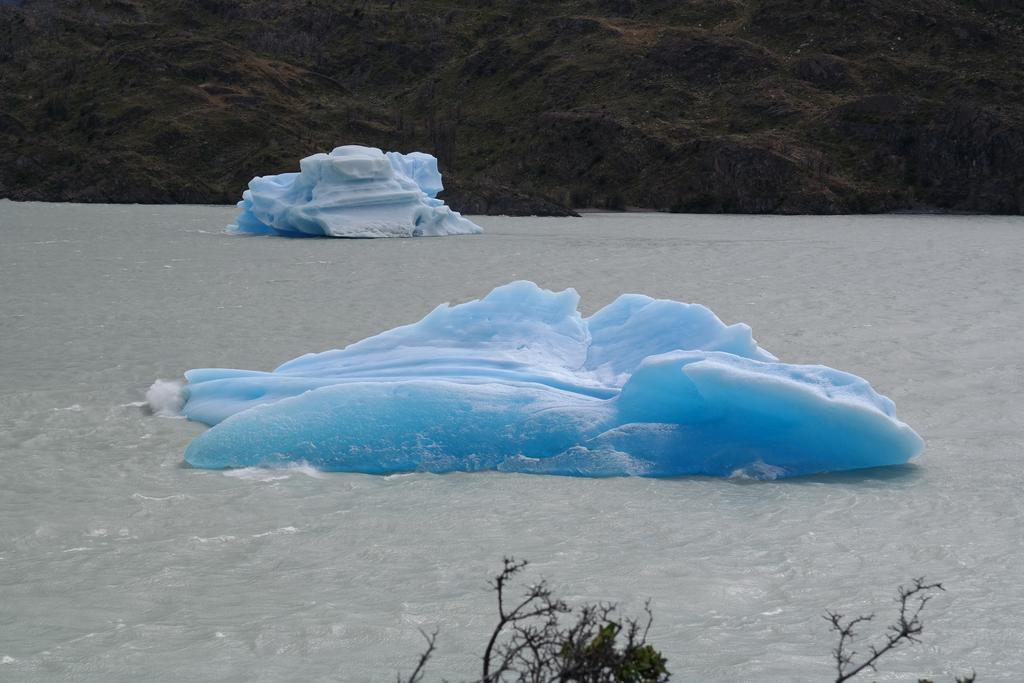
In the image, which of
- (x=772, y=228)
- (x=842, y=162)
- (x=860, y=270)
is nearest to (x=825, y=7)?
(x=842, y=162)

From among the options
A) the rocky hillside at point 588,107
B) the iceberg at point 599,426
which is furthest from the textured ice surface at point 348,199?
the iceberg at point 599,426

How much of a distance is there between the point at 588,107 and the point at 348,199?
73.2 feet

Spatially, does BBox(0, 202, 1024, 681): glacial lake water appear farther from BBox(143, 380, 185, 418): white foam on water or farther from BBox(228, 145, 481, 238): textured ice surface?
BBox(228, 145, 481, 238): textured ice surface

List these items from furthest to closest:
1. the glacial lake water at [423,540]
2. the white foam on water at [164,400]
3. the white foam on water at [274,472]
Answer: the white foam on water at [164,400] < the white foam on water at [274,472] < the glacial lake water at [423,540]

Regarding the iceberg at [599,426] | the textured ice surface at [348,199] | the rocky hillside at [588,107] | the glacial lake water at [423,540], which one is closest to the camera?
the glacial lake water at [423,540]

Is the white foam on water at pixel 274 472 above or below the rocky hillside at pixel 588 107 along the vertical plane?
below

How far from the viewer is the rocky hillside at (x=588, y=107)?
35.7 metres

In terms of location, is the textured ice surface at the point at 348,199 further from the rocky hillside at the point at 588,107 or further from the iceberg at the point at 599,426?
the iceberg at the point at 599,426

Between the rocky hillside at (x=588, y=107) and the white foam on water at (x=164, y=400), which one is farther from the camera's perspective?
the rocky hillside at (x=588, y=107)

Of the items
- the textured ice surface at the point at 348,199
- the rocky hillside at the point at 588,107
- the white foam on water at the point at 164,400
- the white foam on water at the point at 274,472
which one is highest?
the rocky hillside at the point at 588,107

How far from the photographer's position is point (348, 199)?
20516mm

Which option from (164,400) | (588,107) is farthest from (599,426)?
(588,107)

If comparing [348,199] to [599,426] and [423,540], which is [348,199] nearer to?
[599,426]

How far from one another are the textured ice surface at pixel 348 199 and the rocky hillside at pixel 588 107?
896 cm
